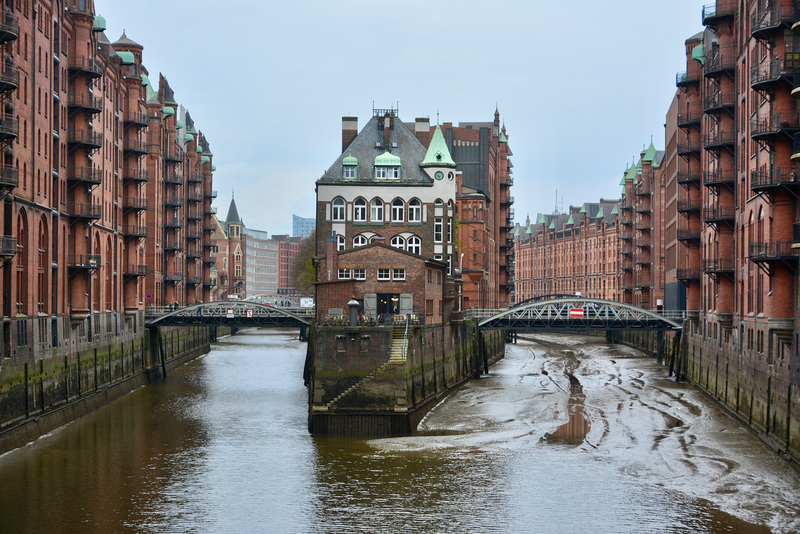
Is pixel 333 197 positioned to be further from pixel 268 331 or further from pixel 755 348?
pixel 268 331

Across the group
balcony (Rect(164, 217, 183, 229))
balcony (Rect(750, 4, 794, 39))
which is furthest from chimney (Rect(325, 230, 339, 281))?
balcony (Rect(164, 217, 183, 229))

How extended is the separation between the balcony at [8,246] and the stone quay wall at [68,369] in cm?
426

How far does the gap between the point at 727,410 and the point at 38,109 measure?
4064 cm

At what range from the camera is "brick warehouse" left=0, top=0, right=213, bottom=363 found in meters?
52.5

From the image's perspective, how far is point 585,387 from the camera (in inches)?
3137

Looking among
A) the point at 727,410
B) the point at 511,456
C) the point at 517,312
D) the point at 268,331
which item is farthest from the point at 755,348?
the point at 268,331

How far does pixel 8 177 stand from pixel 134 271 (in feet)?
113

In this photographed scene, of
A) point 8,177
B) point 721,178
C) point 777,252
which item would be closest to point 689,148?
point 721,178

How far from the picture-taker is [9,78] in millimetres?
47438

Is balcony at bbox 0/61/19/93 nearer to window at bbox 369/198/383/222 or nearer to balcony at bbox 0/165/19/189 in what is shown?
balcony at bbox 0/165/19/189

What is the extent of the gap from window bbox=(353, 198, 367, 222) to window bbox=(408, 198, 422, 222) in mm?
3548

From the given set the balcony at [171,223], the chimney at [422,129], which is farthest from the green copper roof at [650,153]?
the balcony at [171,223]

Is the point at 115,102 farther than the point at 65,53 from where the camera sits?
Yes

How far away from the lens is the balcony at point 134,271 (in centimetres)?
8169
